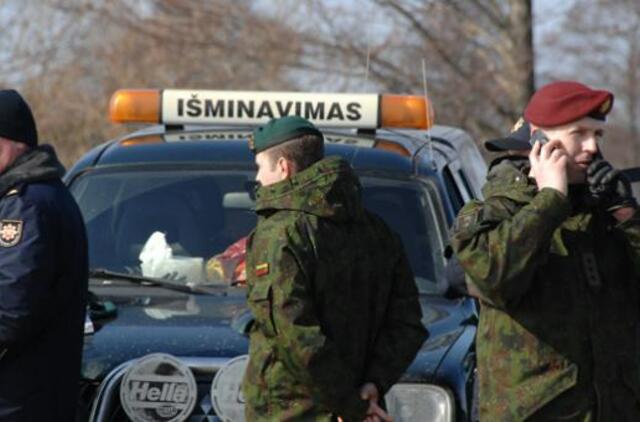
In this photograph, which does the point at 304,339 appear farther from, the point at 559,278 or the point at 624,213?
the point at 624,213

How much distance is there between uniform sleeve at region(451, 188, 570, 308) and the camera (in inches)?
150

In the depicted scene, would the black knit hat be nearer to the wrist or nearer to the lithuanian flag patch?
the lithuanian flag patch

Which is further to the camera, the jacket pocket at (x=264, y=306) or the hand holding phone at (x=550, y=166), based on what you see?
the jacket pocket at (x=264, y=306)

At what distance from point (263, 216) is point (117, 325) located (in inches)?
44.6

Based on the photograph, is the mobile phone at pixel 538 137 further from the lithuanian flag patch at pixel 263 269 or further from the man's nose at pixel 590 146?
the lithuanian flag patch at pixel 263 269

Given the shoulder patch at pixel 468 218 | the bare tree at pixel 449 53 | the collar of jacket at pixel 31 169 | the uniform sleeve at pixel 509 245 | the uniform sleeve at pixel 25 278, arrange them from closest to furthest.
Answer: the uniform sleeve at pixel 509 245 < the shoulder patch at pixel 468 218 < the uniform sleeve at pixel 25 278 < the collar of jacket at pixel 31 169 < the bare tree at pixel 449 53

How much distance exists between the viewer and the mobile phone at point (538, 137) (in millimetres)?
3998

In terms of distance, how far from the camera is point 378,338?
4363mm

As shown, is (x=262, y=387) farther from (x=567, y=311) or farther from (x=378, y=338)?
(x=567, y=311)

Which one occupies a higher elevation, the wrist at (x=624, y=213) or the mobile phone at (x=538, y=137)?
the mobile phone at (x=538, y=137)

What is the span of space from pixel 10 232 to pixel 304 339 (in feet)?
3.35

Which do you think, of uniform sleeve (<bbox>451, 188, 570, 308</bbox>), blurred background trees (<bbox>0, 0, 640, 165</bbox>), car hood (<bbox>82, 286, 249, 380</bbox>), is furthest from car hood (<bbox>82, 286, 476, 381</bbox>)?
blurred background trees (<bbox>0, 0, 640, 165</bbox>)

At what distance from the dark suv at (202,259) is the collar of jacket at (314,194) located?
0.72 metres

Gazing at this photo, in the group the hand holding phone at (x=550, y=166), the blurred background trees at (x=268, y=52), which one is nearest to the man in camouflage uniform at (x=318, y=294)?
the hand holding phone at (x=550, y=166)
